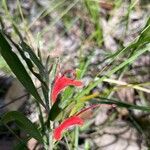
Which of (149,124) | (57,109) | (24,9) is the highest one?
(57,109)

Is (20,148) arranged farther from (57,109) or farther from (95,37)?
(95,37)

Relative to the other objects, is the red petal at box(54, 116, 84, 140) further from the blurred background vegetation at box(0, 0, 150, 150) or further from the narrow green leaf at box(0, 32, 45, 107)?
the blurred background vegetation at box(0, 0, 150, 150)

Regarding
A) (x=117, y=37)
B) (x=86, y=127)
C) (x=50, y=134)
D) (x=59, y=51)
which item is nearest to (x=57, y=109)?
(x=50, y=134)

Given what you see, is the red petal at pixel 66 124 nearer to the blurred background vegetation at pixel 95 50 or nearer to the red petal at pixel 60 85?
the red petal at pixel 60 85

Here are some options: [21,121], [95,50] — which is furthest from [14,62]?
[95,50]

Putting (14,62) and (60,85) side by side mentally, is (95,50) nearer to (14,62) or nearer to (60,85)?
(60,85)

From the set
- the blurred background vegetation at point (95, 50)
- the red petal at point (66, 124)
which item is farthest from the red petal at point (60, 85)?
the blurred background vegetation at point (95, 50)

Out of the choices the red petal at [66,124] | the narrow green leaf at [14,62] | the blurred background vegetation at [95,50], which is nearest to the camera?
the narrow green leaf at [14,62]

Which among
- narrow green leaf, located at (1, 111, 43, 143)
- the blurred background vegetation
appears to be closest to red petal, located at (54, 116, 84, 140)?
narrow green leaf, located at (1, 111, 43, 143)
